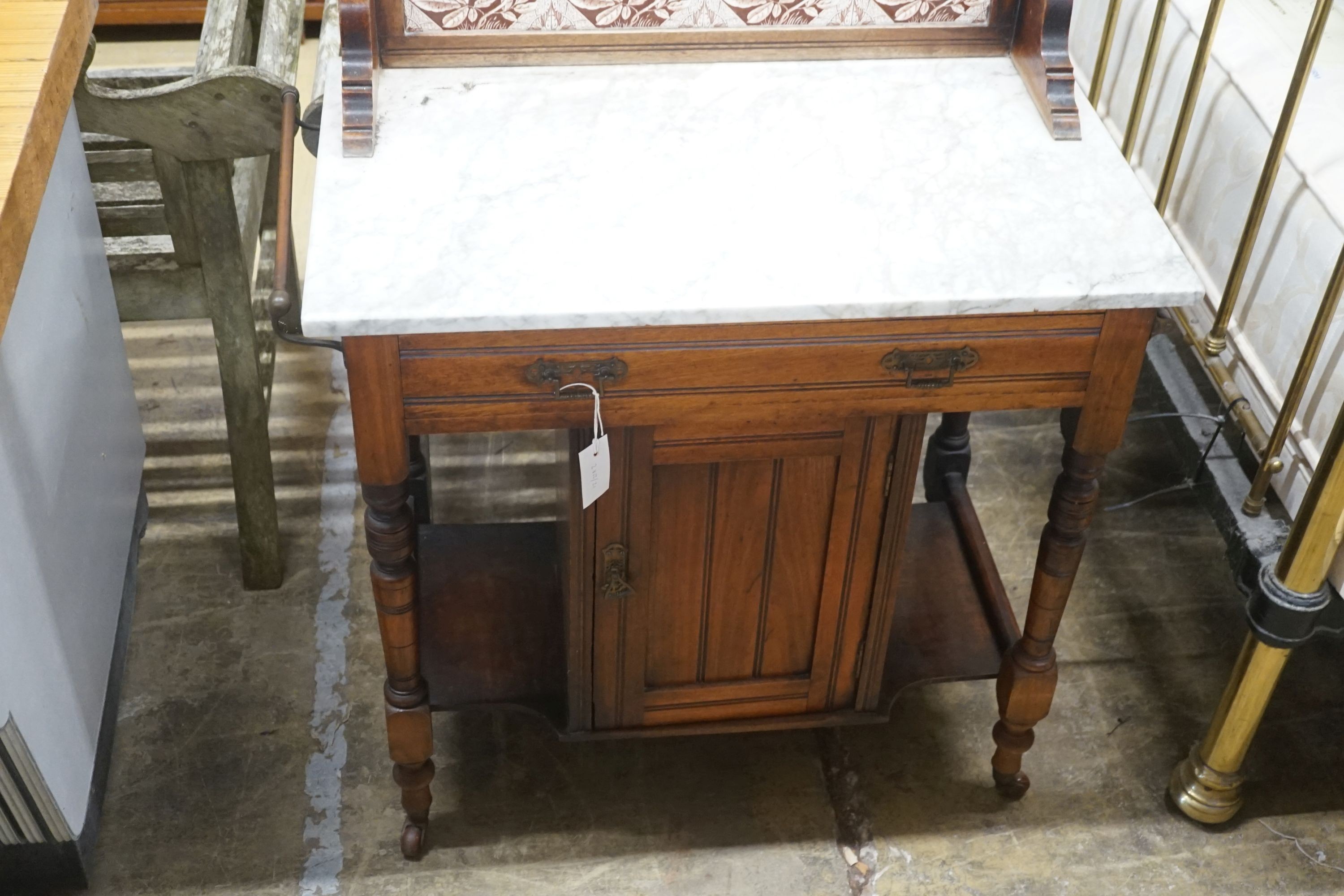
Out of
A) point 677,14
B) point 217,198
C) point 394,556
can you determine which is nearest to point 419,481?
point 217,198

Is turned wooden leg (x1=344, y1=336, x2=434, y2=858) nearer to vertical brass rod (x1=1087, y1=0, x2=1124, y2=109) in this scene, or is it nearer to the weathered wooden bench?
the weathered wooden bench

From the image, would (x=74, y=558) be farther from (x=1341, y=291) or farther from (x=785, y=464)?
(x=1341, y=291)

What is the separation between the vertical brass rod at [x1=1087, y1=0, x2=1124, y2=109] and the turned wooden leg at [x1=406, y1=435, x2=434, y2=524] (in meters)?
1.19

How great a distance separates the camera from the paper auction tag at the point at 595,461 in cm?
158

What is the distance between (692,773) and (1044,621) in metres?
0.60

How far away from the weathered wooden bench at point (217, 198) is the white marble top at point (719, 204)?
0.33 meters

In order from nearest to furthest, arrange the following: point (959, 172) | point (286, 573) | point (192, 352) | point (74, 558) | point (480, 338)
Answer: point (480, 338) < point (959, 172) < point (74, 558) < point (286, 573) < point (192, 352)

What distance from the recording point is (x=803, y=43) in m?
1.83

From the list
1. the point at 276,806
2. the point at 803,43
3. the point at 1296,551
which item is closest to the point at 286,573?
the point at 276,806

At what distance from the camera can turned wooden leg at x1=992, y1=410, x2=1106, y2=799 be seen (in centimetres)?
179

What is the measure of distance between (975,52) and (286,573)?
4.75 ft

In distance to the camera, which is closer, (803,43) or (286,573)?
(803,43)

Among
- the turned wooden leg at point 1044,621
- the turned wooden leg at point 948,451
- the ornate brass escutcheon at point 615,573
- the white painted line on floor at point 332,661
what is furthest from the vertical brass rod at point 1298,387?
the white painted line on floor at point 332,661

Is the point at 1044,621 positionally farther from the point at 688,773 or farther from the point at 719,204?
the point at 719,204
